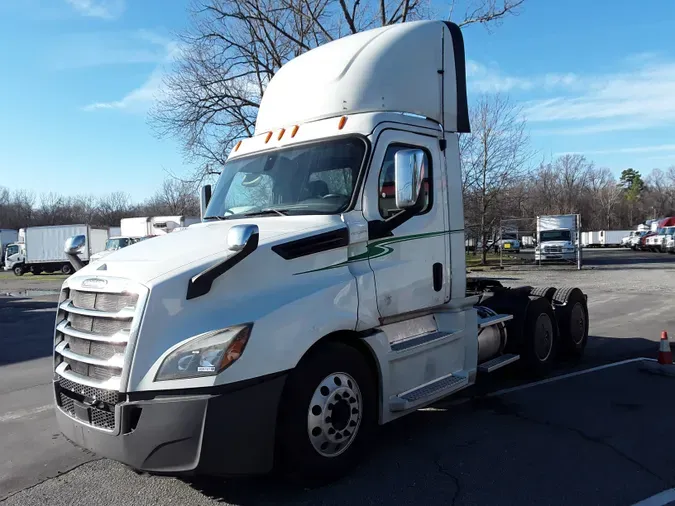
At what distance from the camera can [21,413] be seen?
20.5ft

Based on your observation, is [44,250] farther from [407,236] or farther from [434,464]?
[434,464]

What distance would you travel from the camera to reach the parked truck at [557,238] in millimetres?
31297

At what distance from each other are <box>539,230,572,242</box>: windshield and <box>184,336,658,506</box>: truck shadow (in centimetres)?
2773

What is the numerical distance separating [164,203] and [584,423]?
79.5 meters

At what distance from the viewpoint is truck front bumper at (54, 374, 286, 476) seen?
3.31 meters

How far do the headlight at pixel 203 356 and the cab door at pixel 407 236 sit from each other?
4.99ft

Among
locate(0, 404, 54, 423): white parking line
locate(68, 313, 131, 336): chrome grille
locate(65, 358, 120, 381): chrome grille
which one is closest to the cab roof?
locate(68, 313, 131, 336): chrome grille

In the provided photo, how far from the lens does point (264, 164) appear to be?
202 inches

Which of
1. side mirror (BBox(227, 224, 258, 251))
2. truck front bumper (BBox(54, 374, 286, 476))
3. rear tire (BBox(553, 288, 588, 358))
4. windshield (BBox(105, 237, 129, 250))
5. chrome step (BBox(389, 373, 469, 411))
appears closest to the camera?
truck front bumper (BBox(54, 374, 286, 476))

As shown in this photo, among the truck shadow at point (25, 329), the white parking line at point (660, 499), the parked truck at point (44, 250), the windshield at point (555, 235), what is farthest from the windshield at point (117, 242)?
the white parking line at point (660, 499)

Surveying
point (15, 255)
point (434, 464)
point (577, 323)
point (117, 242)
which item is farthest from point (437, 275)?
point (15, 255)

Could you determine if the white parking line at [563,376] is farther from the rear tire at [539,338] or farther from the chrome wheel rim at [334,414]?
the chrome wheel rim at [334,414]

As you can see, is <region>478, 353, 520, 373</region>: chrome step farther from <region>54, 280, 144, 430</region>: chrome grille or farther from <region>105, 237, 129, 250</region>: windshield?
<region>105, 237, 129, 250</region>: windshield

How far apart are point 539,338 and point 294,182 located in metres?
4.33
